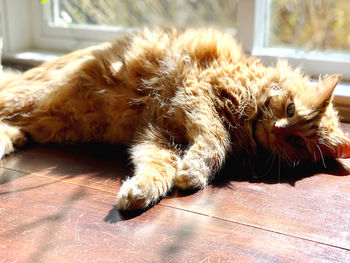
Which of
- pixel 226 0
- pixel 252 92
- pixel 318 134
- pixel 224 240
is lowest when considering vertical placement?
pixel 224 240

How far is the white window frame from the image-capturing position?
2.40 m

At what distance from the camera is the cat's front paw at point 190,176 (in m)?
1.50

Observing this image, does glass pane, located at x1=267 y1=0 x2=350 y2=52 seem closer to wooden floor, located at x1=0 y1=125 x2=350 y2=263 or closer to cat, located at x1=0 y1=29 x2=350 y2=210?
cat, located at x1=0 y1=29 x2=350 y2=210

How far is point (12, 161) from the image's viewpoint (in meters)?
1.79

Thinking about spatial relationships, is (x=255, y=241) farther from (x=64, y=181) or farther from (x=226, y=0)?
(x=226, y=0)

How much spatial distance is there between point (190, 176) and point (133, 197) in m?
0.25

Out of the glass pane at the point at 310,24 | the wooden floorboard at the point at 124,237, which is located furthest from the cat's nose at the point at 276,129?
the glass pane at the point at 310,24

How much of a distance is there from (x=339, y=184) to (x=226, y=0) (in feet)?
4.58

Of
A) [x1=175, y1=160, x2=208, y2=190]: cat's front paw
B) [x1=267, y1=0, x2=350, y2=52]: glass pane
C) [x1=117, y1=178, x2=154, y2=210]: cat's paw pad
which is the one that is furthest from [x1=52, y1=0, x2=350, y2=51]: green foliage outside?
[x1=117, y1=178, x2=154, y2=210]: cat's paw pad

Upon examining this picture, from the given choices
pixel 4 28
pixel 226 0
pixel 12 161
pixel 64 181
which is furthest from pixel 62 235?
pixel 4 28

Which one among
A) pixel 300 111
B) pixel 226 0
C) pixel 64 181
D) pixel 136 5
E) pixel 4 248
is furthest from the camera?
pixel 136 5

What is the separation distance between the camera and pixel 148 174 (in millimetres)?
1468

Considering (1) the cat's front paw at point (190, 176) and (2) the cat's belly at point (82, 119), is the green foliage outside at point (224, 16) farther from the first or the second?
(1) the cat's front paw at point (190, 176)

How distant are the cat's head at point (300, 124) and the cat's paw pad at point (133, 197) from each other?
62 cm
